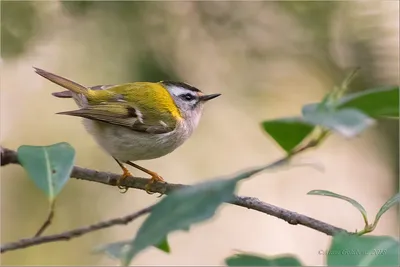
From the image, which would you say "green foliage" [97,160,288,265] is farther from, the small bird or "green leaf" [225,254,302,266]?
the small bird

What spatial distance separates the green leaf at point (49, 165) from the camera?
0.58 metres

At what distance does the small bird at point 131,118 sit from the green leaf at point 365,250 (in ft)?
3.06

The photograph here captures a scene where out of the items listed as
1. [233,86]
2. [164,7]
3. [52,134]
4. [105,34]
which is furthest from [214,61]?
[52,134]

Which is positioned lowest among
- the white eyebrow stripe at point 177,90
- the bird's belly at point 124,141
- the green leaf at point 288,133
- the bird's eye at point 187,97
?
the bird's belly at point 124,141

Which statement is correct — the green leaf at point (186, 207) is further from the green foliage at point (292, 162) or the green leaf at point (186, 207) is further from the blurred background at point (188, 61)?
the blurred background at point (188, 61)

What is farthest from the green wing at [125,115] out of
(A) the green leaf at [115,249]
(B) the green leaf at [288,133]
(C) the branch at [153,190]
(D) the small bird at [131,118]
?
(B) the green leaf at [288,133]

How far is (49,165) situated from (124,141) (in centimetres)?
96

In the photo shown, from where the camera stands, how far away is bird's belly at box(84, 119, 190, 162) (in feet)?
5.11

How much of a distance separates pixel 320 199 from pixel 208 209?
226 centimetres

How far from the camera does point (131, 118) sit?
160cm

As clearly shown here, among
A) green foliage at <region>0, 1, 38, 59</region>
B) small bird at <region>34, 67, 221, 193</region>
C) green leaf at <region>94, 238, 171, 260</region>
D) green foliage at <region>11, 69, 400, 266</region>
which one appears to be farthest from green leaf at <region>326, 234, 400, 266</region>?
green foliage at <region>0, 1, 38, 59</region>

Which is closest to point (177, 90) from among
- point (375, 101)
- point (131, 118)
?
point (131, 118)

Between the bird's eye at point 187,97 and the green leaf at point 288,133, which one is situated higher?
the green leaf at point 288,133

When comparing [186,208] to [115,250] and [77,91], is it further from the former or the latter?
[77,91]
